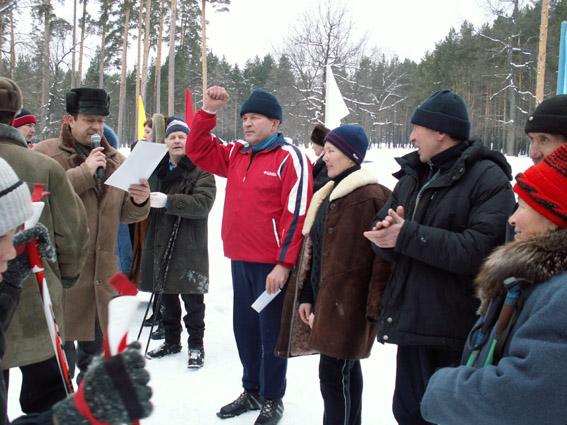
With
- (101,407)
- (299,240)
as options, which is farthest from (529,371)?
(299,240)

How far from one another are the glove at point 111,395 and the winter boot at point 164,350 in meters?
3.21

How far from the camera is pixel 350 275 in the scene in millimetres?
2549

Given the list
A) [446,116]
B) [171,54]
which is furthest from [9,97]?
[171,54]

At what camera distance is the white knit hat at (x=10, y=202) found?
136 cm

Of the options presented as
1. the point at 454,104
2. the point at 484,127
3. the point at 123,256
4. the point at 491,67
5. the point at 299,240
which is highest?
the point at 491,67

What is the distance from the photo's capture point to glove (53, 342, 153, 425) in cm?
103

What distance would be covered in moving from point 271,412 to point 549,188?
2477 millimetres

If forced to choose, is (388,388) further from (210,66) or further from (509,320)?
(210,66)

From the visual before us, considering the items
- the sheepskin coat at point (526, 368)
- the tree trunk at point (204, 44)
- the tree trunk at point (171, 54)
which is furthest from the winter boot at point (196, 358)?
the tree trunk at point (204, 44)

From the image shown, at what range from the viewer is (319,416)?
3.15 meters

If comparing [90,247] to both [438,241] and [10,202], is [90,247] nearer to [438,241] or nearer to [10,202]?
[10,202]

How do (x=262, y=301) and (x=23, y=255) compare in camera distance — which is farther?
(x=262, y=301)

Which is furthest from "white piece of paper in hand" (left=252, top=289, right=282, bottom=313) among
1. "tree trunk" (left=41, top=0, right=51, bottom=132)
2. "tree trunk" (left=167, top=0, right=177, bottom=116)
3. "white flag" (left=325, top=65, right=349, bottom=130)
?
"tree trunk" (left=41, top=0, right=51, bottom=132)

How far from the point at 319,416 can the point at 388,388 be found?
29.0 inches
